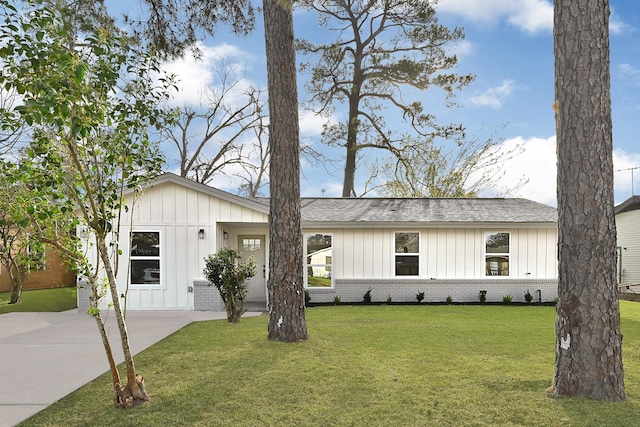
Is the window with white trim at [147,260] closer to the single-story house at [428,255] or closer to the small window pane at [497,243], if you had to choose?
the single-story house at [428,255]

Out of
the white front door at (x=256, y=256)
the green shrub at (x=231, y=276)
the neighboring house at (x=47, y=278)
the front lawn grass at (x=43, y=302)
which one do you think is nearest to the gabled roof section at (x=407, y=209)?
the white front door at (x=256, y=256)

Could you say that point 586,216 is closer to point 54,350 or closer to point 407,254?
point 54,350

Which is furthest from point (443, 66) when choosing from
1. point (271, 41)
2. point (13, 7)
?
point (13, 7)

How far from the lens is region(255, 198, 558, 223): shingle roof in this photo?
14438mm

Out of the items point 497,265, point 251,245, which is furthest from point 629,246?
point 251,245

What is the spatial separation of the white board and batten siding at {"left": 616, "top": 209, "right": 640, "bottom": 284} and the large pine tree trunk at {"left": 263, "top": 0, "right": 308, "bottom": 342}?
1749 centimetres

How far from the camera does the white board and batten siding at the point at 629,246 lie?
19.7 m

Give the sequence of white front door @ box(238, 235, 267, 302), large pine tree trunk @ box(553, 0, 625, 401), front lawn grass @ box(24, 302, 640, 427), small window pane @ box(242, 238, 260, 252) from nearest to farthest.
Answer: front lawn grass @ box(24, 302, 640, 427), large pine tree trunk @ box(553, 0, 625, 401), white front door @ box(238, 235, 267, 302), small window pane @ box(242, 238, 260, 252)

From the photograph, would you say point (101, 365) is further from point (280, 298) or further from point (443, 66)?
point (443, 66)

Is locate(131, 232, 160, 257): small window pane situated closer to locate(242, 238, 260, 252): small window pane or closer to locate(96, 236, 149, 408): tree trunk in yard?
locate(242, 238, 260, 252): small window pane

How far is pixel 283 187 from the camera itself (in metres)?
8.01

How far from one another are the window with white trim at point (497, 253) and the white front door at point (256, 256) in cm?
713

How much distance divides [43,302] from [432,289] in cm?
1246

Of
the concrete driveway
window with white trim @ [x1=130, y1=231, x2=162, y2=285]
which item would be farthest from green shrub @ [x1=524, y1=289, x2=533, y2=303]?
window with white trim @ [x1=130, y1=231, x2=162, y2=285]
